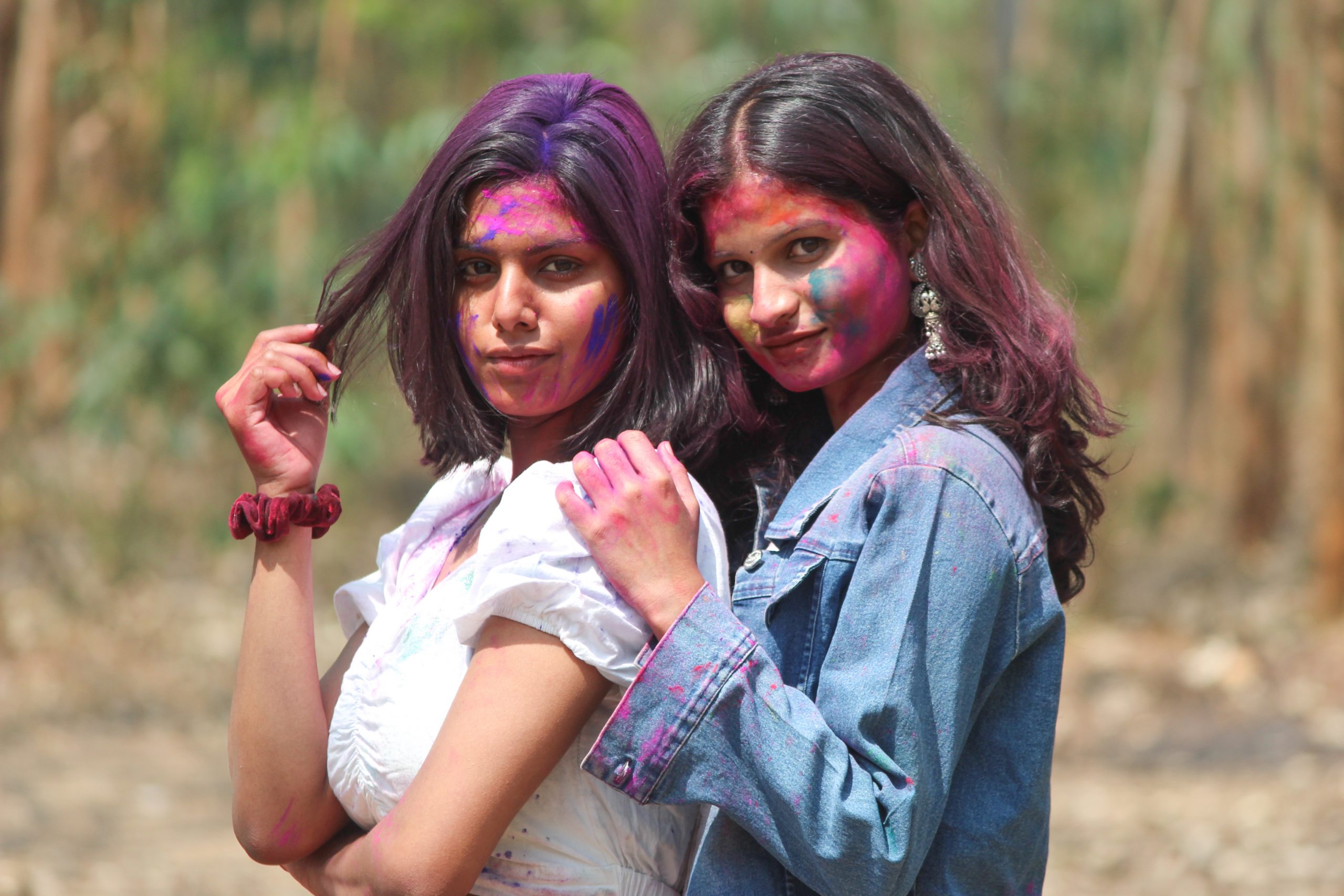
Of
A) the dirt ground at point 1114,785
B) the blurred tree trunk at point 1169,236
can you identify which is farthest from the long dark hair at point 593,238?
the blurred tree trunk at point 1169,236

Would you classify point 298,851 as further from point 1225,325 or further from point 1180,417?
point 1180,417

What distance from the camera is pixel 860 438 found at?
6.08ft

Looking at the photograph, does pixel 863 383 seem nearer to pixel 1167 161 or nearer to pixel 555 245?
pixel 555 245

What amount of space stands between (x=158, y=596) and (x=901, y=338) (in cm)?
736

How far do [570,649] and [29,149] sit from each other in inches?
392

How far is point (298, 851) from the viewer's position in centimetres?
185

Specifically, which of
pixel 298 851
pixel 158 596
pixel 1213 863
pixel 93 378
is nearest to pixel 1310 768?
pixel 1213 863

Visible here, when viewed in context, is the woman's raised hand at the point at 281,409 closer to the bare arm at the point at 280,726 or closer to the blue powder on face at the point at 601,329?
the bare arm at the point at 280,726

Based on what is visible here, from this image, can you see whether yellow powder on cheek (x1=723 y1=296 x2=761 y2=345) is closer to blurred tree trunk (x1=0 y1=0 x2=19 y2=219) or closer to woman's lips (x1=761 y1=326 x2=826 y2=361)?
woman's lips (x1=761 y1=326 x2=826 y2=361)

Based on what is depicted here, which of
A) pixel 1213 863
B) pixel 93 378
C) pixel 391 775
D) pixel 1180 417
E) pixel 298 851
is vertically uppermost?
pixel 391 775

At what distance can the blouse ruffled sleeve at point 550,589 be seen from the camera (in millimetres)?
1616

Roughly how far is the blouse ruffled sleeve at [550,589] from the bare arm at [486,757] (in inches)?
0.9

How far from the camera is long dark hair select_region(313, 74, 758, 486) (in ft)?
6.05

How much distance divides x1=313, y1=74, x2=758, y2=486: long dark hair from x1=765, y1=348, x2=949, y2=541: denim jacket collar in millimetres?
164
